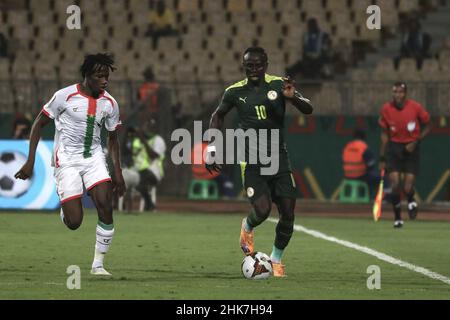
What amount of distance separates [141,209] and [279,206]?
38.8ft

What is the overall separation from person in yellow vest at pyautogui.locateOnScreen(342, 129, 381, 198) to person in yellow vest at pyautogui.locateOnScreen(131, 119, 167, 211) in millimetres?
4483

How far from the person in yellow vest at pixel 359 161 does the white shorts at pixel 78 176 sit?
14.8 m

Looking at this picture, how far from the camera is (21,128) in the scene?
25141 millimetres

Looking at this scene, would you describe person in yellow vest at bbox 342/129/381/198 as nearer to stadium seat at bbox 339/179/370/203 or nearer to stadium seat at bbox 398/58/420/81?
stadium seat at bbox 339/179/370/203

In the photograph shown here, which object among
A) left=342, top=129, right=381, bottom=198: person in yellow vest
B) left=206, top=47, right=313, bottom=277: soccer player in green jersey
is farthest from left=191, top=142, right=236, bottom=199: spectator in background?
left=206, top=47, right=313, bottom=277: soccer player in green jersey

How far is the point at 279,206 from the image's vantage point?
43.5ft

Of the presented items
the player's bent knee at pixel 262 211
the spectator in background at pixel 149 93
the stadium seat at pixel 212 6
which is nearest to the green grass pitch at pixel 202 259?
the player's bent knee at pixel 262 211

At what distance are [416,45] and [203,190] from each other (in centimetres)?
597

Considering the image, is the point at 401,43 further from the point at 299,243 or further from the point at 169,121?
the point at 299,243

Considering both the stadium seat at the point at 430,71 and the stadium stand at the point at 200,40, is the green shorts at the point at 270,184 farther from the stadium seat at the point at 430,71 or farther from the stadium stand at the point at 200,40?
the stadium seat at the point at 430,71

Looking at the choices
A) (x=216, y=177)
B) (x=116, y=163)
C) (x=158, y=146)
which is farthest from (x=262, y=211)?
(x=216, y=177)

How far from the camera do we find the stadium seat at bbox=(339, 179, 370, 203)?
27828 mm

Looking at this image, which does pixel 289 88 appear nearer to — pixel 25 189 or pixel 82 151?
pixel 82 151

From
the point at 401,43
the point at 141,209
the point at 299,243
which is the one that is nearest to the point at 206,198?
the point at 141,209
